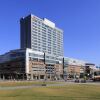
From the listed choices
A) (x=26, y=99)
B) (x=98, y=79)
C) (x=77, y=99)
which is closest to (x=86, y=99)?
(x=77, y=99)

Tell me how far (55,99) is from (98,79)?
261 ft

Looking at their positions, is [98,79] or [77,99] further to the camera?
[98,79]

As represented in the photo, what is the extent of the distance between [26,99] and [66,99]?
14.6 feet

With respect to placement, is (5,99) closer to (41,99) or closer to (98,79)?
(41,99)

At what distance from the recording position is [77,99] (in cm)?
2845

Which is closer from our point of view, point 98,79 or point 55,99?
point 55,99

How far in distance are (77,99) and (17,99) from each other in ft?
22.0

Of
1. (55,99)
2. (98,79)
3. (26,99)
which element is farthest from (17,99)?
(98,79)

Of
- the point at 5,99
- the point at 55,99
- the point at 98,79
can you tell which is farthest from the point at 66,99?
the point at 98,79

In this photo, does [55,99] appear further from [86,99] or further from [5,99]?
[5,99]

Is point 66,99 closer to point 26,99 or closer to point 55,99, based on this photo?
point 55,99

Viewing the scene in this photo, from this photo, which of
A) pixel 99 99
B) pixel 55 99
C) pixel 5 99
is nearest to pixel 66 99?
pixel 55 99

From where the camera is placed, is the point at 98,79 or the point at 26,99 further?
the point at 98,79

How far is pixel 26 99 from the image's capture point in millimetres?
28031
